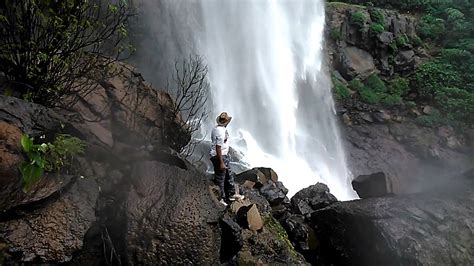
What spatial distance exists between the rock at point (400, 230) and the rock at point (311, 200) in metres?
0.53

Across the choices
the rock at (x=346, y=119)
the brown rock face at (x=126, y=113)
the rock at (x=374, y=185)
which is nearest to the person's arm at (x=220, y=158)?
the brown rock face at (x=126, y=113)

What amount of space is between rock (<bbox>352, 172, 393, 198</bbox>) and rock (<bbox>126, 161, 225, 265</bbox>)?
13.0 feet

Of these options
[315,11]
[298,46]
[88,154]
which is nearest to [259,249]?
[88,154]

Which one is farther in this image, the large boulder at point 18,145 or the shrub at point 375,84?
the shrub at point 375,84

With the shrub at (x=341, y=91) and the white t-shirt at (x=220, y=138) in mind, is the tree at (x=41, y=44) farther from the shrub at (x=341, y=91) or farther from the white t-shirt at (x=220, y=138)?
the shrub at (x=341, y=91)

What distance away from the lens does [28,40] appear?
160 inches

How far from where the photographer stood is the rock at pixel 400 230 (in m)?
4.57

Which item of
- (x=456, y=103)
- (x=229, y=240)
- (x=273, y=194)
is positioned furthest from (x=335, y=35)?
(x=229, y=240)

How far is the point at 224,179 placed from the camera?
16.2 feet

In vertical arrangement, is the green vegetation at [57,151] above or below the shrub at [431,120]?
below

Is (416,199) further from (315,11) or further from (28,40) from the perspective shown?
(315,11)

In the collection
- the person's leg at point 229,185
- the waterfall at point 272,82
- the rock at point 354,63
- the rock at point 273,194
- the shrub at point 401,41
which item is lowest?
the person's leg at point 229,185

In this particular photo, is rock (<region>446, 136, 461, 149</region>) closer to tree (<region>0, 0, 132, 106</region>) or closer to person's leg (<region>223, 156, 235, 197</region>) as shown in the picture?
person's leg (<region>223, 156, 235, 197</region>)

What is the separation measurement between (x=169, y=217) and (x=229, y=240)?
0.75 meters
